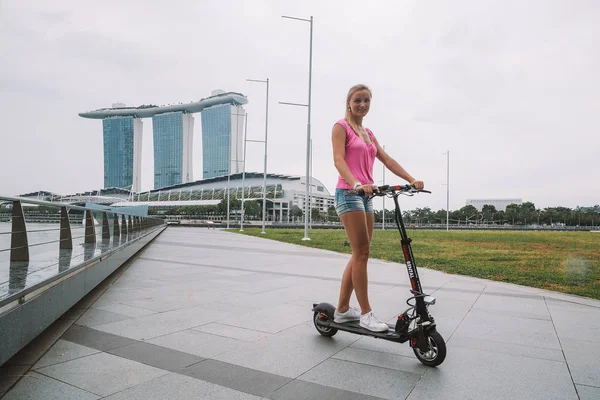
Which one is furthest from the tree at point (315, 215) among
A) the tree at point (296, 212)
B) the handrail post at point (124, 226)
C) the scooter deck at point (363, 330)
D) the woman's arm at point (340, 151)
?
the woman's arm at point (340, 151)

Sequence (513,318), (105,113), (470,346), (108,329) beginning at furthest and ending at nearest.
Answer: (105,113)
(513,318)
(108,329)
(470,346)

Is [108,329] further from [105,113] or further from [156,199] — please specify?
[105,113]

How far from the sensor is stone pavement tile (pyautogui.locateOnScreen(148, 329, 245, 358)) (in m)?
3.21

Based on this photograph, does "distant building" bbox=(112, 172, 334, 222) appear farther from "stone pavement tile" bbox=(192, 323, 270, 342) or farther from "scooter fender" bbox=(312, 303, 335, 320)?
"scooter fender" bbox=(312, 303, 335, 320)

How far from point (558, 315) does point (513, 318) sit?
0.62 metres

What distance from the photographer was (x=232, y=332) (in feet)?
12.3

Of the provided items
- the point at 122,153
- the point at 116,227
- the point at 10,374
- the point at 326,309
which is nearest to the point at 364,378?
the point at 326,309

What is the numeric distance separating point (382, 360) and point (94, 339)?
236cm

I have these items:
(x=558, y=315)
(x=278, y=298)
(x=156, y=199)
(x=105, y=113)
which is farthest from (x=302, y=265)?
(x=105, y=113)

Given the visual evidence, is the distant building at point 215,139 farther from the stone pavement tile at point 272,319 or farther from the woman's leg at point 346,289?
the woman's leg at point 346,289

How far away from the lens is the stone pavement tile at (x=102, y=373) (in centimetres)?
252

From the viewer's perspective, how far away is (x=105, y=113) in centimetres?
18750

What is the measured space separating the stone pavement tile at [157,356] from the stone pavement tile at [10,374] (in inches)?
22.6

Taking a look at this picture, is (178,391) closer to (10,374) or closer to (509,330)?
(10,374)
